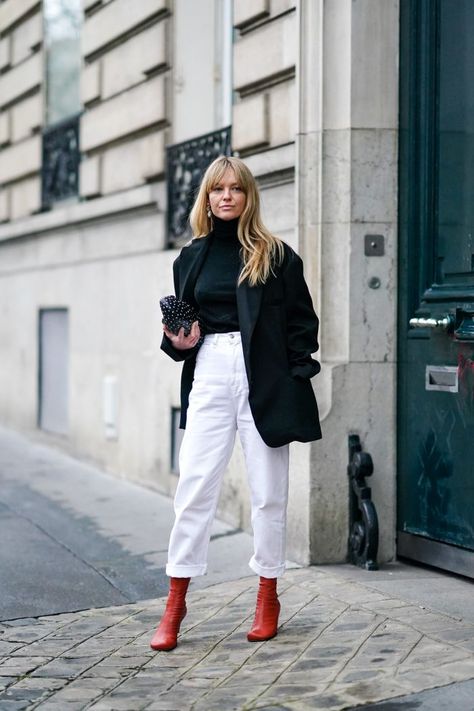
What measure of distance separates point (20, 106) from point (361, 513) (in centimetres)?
760

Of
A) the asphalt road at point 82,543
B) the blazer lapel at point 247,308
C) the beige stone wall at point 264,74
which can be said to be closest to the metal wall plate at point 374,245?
the beige stone wall at point 264,74

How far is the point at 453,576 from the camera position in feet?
18.8

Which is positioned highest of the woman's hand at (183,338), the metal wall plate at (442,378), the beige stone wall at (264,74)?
the beige stone wall at (264,74)

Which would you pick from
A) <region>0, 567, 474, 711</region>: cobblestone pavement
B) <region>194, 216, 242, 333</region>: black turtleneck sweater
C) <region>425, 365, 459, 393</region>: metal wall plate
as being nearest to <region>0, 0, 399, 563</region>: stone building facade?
<region>425, 365, 459, 393</region>: metal wall plate

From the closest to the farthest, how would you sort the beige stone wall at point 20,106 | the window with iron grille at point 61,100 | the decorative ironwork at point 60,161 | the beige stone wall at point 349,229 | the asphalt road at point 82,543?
the asphalt road at point 82,543 → the beige stone wall at point 349,229 → the decorative ironwork at point 60,161 → the window with iron grille at point 61,100 → the beige stone wall at point 20,106

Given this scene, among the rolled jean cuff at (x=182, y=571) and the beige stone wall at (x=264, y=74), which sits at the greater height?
the beige stone wall at (x=264, y=74)

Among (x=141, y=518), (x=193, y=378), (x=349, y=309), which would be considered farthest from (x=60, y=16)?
(x=193, y=378)

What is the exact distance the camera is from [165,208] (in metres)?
8.49

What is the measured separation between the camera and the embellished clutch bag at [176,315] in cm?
464

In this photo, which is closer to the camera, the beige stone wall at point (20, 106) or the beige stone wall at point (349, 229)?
the beige stone wall at point (349, 229)

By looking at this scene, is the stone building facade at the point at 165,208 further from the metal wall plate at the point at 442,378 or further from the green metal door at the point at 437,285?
the metal wall plate at the point at 442,378

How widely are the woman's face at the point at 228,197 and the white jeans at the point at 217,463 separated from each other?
0.48 meters

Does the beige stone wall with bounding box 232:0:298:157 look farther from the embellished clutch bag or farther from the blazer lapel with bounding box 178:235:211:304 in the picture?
the embellished clutch bag

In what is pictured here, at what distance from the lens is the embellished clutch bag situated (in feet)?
15.2
